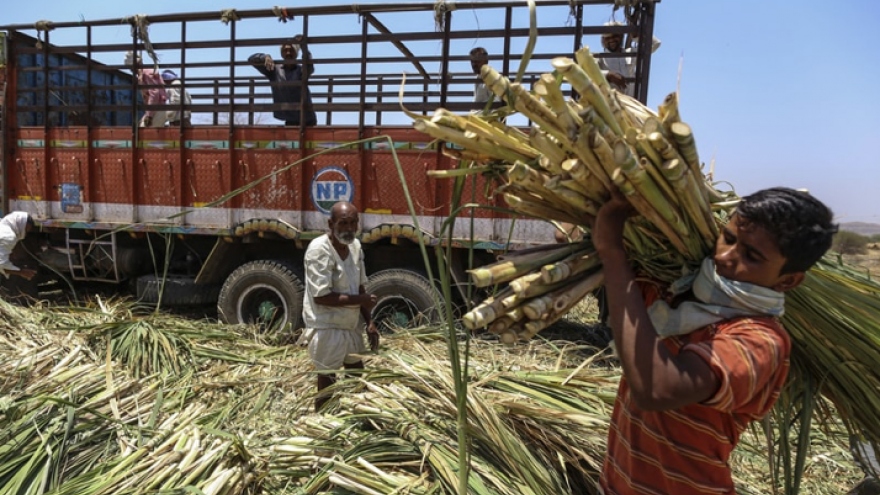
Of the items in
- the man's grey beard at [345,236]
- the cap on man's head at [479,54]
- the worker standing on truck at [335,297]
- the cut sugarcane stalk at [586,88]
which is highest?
the cap on man's head at [479,54]

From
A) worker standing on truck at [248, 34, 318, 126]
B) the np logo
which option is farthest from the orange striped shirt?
worker standing on truck at [248, 34, 318, 126]

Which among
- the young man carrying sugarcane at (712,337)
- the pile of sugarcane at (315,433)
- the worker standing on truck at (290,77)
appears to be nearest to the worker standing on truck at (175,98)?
the worker standing on truck at (290,77)

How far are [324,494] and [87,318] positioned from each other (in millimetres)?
4392

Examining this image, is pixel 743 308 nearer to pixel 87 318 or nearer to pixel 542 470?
pixel 542 470

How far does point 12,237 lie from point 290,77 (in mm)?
3297

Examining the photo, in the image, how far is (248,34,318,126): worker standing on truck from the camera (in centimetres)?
564

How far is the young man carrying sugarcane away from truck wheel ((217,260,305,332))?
191 inches

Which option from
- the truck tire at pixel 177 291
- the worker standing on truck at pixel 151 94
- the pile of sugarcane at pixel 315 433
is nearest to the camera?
the pile of sugarcane at pixel 315 433

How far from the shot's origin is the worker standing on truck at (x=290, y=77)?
5.64m

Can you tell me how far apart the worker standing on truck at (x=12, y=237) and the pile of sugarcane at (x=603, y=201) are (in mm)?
6003

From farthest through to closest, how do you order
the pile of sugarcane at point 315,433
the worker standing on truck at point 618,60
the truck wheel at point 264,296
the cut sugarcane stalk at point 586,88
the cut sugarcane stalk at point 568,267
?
the truck wheel at point 264,296
the worker standing on truck at point 618,60
the pile of sugarcane at point 315,433
the cut sugarcane stalk at point 568,267
the cut sugarcane stalk at point 586,88

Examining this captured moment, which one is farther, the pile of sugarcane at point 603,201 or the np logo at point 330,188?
the np logo at point 330,188

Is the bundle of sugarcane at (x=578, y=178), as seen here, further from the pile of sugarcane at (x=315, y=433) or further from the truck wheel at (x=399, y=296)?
the truck wheel at (x=399, y=296)

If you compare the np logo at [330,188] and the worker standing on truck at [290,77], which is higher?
the worker standing on truck at [290,77]
